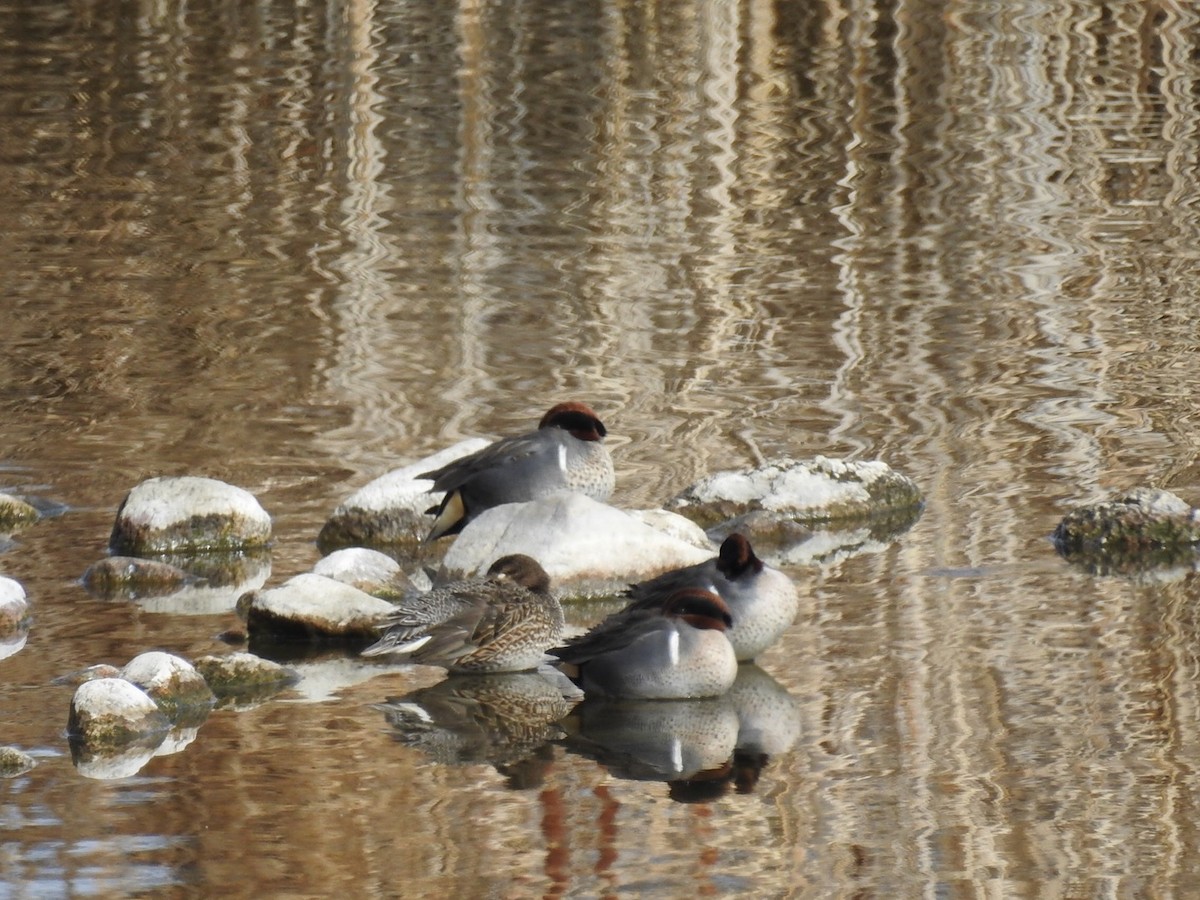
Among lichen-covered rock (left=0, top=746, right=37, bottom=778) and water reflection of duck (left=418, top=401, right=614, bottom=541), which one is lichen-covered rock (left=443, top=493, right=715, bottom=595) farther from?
lichen-covered rock (left=0, top=746, right=37, bottom=778)

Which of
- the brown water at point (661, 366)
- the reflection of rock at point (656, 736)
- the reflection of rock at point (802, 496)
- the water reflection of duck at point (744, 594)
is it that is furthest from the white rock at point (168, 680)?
the reflection of rock at point (802, 496)

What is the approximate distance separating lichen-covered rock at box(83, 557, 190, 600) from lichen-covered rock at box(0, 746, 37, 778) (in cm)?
193

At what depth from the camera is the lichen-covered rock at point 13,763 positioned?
6.91m

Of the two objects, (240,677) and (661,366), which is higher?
(661,366)

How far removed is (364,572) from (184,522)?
3.67ft

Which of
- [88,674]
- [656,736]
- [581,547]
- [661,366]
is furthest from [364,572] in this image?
[661,366]

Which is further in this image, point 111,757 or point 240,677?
point 240,677

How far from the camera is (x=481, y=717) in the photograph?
7629 millimetres

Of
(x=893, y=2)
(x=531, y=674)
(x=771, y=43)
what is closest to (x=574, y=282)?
(x=531, y=674)

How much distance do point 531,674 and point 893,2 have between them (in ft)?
74.5

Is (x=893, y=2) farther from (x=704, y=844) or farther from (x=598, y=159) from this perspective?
(x=704, y=844)

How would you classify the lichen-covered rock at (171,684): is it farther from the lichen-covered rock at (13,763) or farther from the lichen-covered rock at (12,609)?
the lichen-covered rock at (12,609)

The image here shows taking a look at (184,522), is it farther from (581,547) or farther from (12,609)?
(581,547)

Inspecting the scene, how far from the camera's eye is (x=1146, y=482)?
33.2 feet
